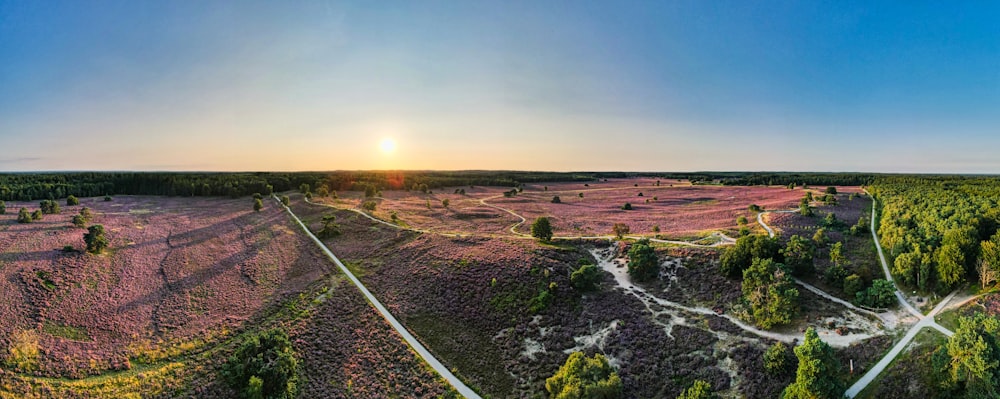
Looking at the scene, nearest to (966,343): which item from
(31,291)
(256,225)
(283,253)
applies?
(283,253)

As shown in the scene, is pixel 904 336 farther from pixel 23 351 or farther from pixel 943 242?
pixel 23 351

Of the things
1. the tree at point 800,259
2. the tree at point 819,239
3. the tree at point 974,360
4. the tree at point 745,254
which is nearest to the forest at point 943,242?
the tree at point 819,239

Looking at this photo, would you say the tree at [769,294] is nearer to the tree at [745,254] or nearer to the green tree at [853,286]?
the tree at [745,254]

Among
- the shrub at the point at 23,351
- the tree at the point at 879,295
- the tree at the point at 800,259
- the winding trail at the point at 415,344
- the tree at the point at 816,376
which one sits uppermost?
the tree at the point at 800,259

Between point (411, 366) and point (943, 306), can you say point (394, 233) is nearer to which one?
point (411, 366)

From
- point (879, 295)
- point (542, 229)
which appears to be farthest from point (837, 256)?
point (542, 229)

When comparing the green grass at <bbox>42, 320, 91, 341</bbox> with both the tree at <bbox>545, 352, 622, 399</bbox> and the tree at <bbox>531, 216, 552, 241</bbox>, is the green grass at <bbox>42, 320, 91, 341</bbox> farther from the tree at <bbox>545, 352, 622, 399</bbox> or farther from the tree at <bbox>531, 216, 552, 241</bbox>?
the tree at <bbox>531, 216, 552, 241</bbox>

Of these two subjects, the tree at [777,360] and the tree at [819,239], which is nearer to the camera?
the tree at [777,360]

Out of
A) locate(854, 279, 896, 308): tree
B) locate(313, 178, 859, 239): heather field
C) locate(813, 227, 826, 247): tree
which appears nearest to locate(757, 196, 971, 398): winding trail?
locate(854, 279, 896, 308): tree
